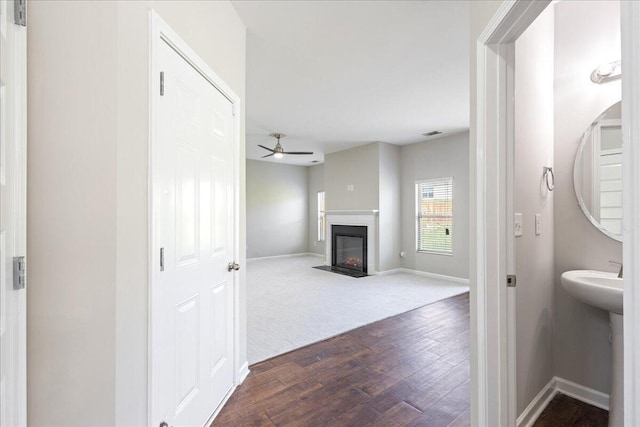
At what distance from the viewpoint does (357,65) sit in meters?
2.89

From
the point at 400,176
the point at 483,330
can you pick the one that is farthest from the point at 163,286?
the point at 400,176

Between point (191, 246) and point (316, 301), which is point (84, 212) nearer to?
point (191, 246)

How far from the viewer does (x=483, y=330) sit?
1.34 metres

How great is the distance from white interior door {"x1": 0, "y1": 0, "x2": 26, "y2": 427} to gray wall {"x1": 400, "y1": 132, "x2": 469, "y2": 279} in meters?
5.50

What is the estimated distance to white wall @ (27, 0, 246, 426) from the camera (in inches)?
37.3

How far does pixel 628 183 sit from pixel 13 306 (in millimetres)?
1593

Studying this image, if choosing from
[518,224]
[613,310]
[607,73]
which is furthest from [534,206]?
[607,73]

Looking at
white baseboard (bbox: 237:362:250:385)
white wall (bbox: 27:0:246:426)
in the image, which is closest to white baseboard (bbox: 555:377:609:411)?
white baseboard (bbox: 237:362:250:385)

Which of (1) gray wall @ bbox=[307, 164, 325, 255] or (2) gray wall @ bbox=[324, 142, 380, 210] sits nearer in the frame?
(2) gray wall @ bbox=[324, 142, 380, 210]

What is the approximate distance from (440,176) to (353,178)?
1846mm

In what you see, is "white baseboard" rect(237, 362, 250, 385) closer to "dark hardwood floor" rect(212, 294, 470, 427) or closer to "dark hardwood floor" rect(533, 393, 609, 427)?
"dark hardwood floor" rect(212, 294, 470, 427)

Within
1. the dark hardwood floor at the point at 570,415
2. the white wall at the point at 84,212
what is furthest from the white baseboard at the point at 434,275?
the white wall at the point at 84,212

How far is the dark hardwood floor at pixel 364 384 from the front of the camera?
1.75 m

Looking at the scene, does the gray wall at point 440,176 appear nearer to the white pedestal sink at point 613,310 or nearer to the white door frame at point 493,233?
the white pedestal sink at point 613,310
